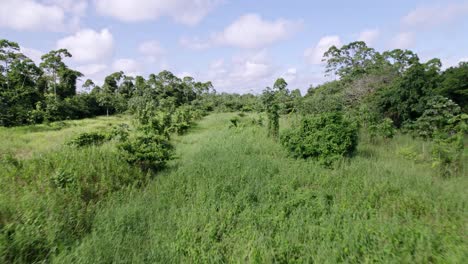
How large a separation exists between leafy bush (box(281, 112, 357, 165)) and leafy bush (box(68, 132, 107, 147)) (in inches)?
283

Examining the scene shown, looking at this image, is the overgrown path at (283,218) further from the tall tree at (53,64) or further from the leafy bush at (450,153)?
the tall tree at (53,64)

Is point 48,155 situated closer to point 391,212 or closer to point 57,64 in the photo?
point 391,212

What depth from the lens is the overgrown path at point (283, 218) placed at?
2568mm

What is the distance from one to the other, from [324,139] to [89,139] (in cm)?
866

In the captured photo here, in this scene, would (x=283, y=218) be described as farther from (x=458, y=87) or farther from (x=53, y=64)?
(x=53, y=64)

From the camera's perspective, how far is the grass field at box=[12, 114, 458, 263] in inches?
101

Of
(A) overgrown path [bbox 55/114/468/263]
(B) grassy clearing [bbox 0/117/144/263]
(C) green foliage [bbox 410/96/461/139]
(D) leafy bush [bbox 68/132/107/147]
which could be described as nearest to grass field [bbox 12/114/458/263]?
(A) overgrown path [bbox 55/114/468/263]

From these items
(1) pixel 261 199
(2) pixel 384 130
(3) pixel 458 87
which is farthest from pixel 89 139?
(3) pixel 458 87

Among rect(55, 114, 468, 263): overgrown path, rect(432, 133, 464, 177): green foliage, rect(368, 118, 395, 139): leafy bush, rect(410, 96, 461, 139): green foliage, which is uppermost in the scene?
rect(410, 96, 461, 139): green foliage

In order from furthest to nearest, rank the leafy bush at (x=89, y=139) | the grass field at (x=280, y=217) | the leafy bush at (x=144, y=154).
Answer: the leafy bush at (x=89, y=139) < the leafy bush at (x=144, y=154) < the grass field at (x=280, y=217)

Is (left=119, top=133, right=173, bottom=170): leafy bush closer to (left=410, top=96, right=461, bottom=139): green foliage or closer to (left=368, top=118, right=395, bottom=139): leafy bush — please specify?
(left=368, top=118, right=395, bottom=139): leafy bush

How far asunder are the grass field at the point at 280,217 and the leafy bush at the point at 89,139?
13.8 ft

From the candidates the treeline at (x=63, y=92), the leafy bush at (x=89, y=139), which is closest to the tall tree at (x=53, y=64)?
the treeline at (x=63, y=92)

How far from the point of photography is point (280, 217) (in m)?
3.23
